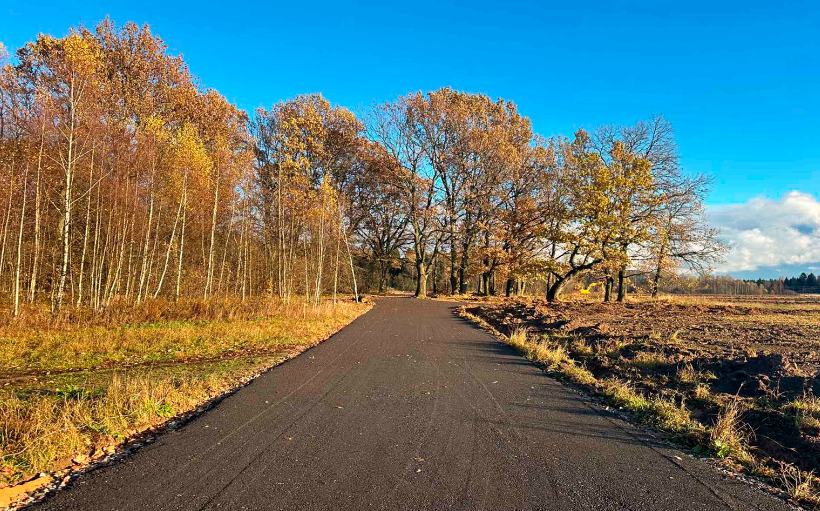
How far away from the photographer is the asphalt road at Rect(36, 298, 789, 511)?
3.56m

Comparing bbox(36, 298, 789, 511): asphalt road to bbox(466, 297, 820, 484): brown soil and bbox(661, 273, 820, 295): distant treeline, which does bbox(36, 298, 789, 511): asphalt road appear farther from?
bbox(661, 273, 820, 295): distant treeline

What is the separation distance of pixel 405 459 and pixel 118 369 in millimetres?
6957

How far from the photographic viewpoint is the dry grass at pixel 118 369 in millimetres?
4469

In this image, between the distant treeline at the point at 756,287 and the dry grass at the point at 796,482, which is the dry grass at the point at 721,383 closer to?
the dry grass at the point at 796,482

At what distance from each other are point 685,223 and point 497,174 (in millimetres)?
13688

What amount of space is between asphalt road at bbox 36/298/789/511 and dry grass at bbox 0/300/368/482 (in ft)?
2.04

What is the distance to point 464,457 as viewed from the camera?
448cm

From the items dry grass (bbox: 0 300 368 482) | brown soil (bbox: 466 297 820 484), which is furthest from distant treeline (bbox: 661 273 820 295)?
dry grass (bbox: 0 300 368 482)

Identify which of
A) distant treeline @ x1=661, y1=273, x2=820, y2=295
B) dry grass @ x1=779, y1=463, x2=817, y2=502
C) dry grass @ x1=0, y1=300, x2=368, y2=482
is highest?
distant treeline @ x1=661, y1=273, x2=820, y2=295

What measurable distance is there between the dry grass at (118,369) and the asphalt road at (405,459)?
0.62 m

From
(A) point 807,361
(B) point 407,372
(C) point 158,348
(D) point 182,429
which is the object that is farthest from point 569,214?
(D) point 182,429

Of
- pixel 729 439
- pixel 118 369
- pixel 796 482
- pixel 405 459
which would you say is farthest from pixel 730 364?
pixel 118 369

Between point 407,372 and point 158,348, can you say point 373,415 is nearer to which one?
point 407,372

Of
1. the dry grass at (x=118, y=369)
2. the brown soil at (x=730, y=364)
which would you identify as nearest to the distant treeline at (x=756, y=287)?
the brown soil at (x=730, y=364)
